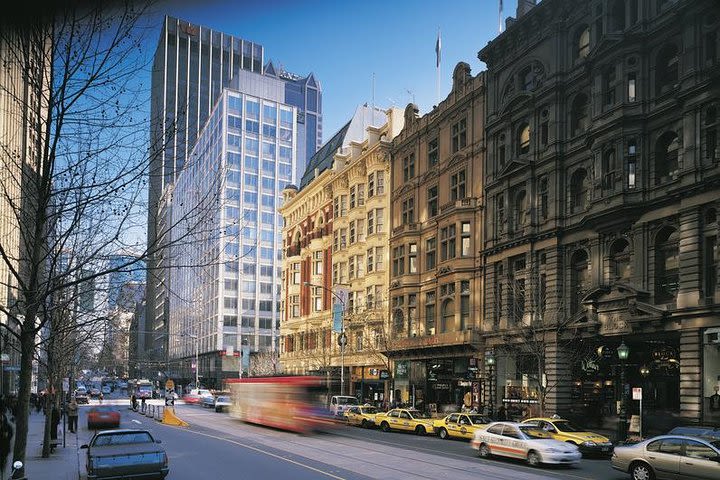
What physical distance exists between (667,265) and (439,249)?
69.3ft

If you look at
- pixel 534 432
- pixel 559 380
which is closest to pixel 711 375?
pixel 559 380

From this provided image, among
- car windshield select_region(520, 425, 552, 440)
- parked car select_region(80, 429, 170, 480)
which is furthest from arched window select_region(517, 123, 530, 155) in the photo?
parked car select_region(80, 429, 170, 480)

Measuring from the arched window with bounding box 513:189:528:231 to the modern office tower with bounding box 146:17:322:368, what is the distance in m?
A: 18.6

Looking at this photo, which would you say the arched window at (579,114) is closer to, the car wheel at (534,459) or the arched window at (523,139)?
the arched window at (523,139)

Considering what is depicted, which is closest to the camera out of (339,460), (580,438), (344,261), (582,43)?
(339,460)

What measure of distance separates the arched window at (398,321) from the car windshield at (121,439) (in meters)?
40.9

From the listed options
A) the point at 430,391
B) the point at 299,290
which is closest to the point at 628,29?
the point at 430,391

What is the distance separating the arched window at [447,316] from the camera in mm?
53656

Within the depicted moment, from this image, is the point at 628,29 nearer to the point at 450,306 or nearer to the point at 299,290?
the point at 450,306

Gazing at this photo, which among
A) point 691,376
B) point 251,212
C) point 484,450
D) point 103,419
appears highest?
point 251,212

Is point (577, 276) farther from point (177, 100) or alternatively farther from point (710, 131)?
point (177, 100)

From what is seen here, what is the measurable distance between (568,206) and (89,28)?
35757 millimetres

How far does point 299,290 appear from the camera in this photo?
8444cm

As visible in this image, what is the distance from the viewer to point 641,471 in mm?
20953
